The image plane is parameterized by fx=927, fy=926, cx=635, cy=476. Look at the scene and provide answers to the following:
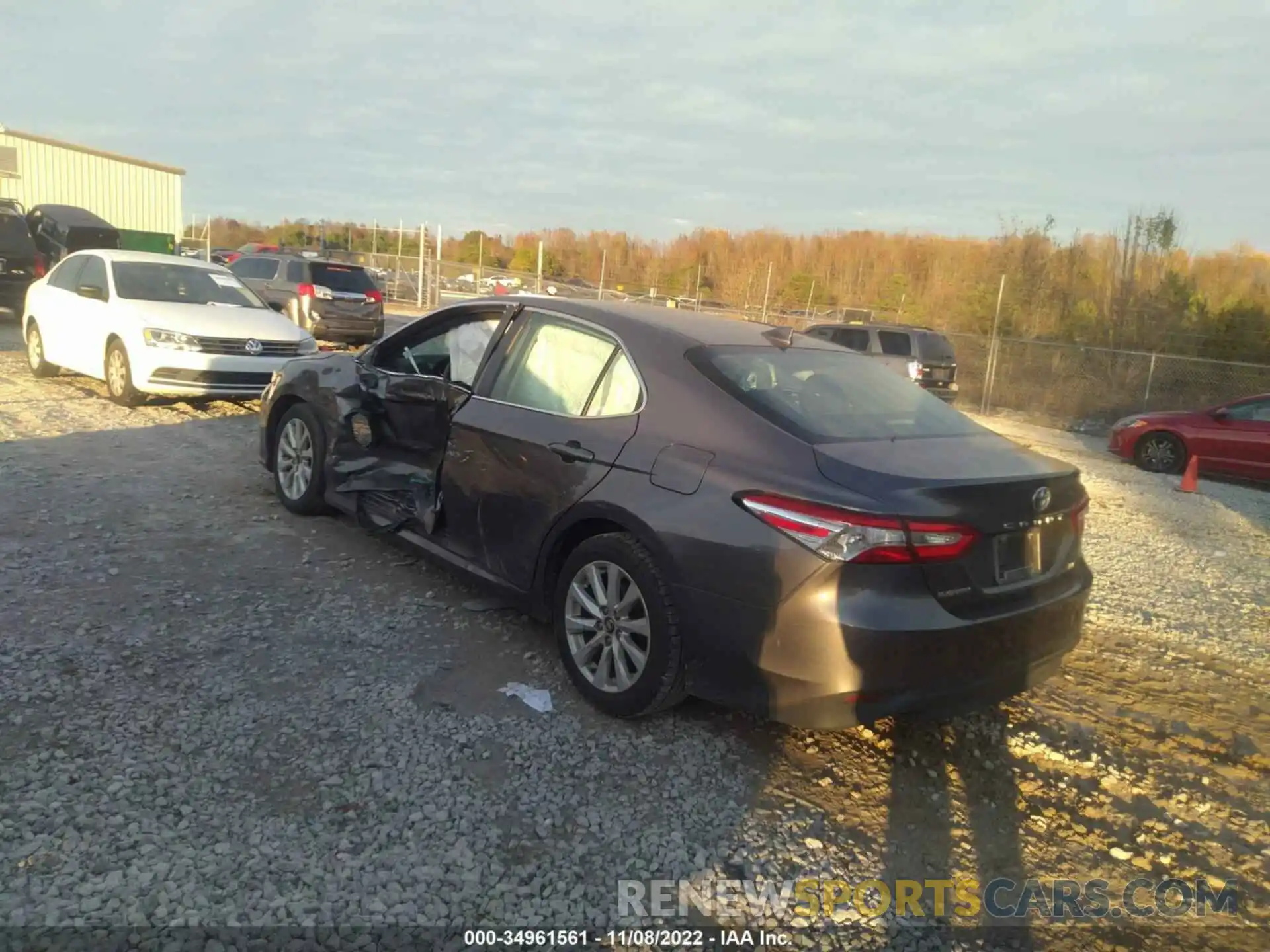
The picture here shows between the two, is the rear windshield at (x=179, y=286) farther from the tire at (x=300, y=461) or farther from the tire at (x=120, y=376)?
the tire at (x=300, y=461)

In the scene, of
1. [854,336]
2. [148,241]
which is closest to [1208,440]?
[854,336]

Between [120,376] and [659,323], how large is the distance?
7366mm

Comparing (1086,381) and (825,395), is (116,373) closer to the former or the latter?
(825,395)

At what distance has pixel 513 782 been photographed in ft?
10.8

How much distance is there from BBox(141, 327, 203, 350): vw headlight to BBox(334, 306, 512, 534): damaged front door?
438 cm

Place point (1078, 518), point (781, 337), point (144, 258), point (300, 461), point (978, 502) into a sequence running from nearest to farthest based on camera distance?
point (978, 502) < point (1078, 518) < point (781, 337) < point (300, 461) < point (144, 258)

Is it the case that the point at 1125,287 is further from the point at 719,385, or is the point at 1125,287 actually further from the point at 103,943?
the point at 103,943

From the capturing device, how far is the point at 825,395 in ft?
13.1

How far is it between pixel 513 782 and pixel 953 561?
1736 mm

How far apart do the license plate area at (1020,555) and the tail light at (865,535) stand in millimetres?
215

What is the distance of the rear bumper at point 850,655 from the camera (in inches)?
123

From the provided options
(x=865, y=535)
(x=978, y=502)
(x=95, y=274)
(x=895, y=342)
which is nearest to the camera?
(x=865, y=535)

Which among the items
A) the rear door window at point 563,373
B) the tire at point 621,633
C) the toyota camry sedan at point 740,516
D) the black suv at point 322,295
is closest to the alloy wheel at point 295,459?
the toyota camry sedan at point 740,516

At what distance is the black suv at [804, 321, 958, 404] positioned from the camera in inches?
699
